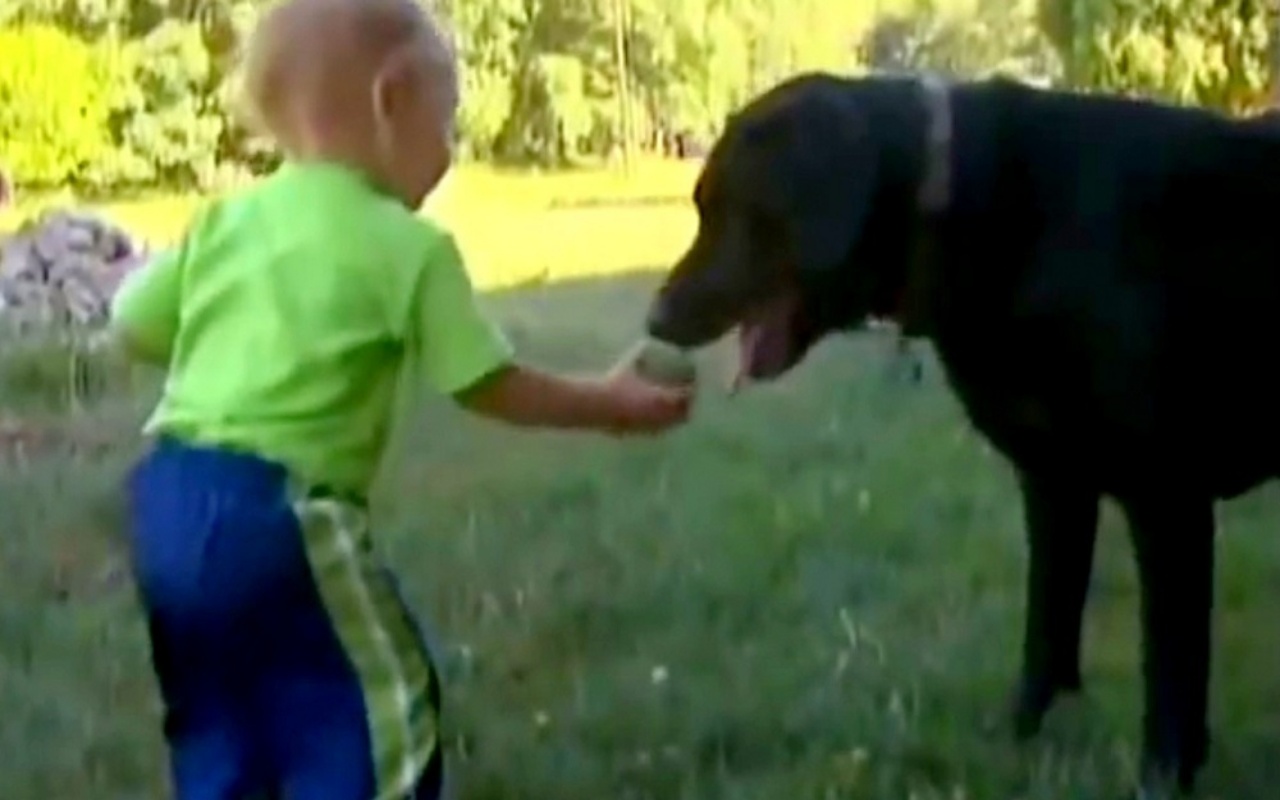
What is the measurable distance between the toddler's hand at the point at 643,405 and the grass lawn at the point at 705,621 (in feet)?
2.96

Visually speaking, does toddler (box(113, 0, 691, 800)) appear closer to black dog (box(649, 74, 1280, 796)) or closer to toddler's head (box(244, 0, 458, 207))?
toddler's head (box(244, 0, 458, 207))

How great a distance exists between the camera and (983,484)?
578 centimetres

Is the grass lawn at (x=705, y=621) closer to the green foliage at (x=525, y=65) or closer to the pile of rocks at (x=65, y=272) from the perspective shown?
the pile of rocks at (x=65, y=272)

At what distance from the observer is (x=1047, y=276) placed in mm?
3523

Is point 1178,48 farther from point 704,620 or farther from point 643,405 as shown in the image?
point 643,405

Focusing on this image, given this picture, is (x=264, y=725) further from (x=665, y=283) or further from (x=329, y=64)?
(x=665, y=283)

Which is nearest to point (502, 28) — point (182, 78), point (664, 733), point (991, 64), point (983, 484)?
point (182, 78)

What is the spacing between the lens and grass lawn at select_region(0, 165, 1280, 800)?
3.76 m

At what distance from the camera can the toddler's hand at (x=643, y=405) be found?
2799 millimetres

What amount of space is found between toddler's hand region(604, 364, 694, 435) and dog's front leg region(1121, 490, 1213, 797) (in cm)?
102

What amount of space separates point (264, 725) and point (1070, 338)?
135 centimetres

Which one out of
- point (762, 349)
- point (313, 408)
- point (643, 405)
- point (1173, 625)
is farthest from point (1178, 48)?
point (313, 408)

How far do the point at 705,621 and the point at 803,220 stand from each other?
1221mm

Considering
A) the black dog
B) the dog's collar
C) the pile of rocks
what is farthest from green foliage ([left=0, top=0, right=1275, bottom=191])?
the dog's collar
